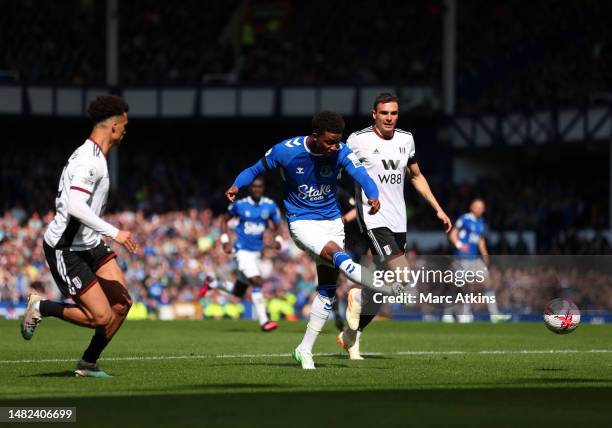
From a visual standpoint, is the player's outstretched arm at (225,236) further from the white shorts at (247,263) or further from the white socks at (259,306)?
the white socks at (259,306)

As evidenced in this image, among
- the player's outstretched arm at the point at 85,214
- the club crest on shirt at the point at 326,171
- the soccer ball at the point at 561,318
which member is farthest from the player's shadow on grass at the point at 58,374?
the soccer ball at the point at 561,318

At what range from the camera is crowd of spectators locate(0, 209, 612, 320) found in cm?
2602

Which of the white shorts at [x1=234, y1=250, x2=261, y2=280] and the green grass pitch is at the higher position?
the green grass pitch

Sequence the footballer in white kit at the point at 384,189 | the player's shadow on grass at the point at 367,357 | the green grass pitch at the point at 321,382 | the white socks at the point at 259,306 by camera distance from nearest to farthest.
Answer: the green grass pitch at the point at 321,382, the footballer in white kit at the point at 384,189, the player's shadow on grass at the point at 367,357, the white socks at the point at 259,306

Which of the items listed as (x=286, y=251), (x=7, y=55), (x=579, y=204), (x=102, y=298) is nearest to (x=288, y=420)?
(x=102, y=298)

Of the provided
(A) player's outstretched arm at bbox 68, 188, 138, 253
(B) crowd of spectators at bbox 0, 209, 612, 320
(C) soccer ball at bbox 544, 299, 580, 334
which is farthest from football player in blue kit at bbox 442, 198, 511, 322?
(A) player's outstretched arm at bbox 68, 188, 138, 253

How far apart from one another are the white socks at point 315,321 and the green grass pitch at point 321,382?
0.24 m

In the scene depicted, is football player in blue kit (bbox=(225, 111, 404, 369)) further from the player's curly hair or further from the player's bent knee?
the player's bent knee

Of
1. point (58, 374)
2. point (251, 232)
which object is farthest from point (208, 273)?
point (58, 374)

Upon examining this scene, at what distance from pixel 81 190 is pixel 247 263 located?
36.6ft

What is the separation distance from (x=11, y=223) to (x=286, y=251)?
6.17 meters

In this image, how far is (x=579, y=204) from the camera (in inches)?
1542

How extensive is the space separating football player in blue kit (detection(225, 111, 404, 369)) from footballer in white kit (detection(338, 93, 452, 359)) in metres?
1.28

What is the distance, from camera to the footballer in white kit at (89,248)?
10.9m
